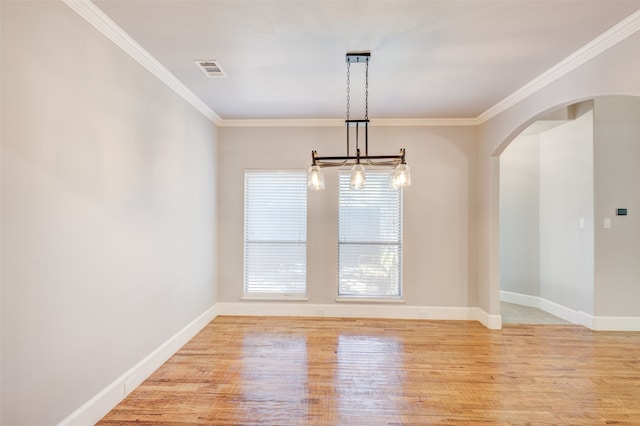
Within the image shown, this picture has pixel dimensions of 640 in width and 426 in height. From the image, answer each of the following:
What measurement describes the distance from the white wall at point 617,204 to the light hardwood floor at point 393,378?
523 mm

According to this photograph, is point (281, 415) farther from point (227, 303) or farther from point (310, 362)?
point (227, 303)

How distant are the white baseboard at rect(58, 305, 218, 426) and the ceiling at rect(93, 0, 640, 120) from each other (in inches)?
107

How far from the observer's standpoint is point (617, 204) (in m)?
4.21

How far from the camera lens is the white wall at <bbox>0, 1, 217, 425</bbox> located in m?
1.66

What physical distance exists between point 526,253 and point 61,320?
6.19 meters

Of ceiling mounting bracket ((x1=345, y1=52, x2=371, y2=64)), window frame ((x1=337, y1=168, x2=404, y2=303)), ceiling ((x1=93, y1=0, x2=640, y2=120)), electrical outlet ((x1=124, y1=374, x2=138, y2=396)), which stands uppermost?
ceiling ((x1=93, y1=0, x2=640, y2=120))

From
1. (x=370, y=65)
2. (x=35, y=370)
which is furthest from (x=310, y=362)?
(x=370, y=65)

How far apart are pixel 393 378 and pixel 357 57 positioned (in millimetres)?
2880

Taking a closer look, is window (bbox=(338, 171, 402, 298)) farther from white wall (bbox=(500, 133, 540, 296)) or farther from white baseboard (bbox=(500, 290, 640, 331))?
white baseboard (bbox=(500, 290, 640, 331))

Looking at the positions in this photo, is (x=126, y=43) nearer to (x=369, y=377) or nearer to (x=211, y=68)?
(x=211, y=68)

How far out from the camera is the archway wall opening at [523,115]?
2250 millimetres

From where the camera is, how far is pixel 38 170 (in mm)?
1776

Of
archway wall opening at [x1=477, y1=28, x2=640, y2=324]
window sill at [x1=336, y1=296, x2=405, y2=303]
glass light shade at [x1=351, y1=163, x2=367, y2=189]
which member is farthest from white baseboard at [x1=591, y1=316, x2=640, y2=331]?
glass light shade at [x1=351, y1=163, x2=367, y2=189]

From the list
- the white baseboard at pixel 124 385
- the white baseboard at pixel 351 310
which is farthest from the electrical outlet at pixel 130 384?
the white baseboard at pixel 351 310
